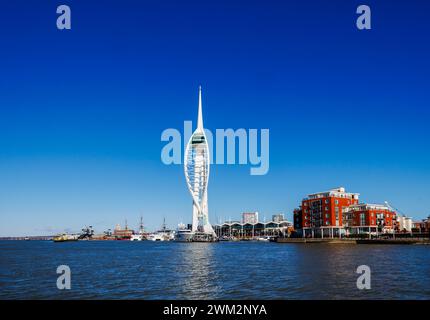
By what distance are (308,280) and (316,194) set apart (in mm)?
100853

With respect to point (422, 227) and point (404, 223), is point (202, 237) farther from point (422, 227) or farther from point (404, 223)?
point (422, 227)

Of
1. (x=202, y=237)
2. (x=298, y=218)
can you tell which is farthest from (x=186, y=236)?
(x=298, y=218)

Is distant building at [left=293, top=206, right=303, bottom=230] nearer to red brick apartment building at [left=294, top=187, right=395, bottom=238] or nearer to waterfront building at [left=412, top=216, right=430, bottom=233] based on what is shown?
red brick apartment building at [left=294, top=187, right=395, bottom=238]

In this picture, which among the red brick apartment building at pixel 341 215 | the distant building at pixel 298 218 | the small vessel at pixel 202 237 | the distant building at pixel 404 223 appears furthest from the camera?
the small vessel at pixel 202 237

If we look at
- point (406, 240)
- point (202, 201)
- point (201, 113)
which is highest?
point (201, 113)

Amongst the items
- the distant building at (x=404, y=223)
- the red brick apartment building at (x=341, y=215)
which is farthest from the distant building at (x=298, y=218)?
the distant building at (x=404, y=223)

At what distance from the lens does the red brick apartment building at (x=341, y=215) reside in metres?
119

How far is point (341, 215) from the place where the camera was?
122 meters

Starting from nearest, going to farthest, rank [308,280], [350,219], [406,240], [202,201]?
1. [308,280]
2. [406,240]
3. [350,219]
4. [202,201]

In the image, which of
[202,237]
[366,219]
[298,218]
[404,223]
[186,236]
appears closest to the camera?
[366,219]

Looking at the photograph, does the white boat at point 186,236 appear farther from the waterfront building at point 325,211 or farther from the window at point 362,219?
the window at point 362,219
